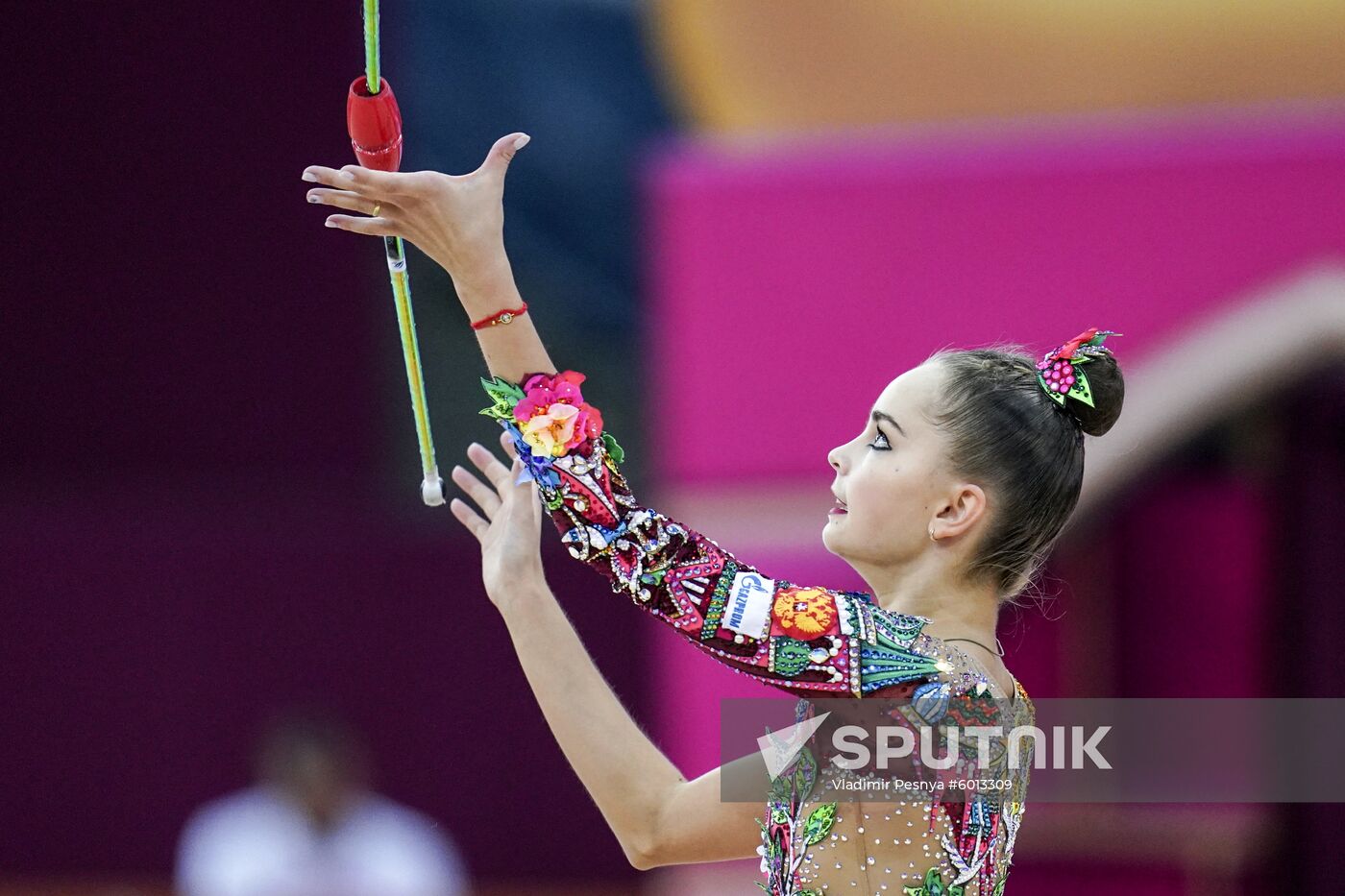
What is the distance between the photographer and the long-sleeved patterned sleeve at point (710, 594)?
6.40 feet

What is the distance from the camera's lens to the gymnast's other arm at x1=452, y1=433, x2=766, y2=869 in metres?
2.20

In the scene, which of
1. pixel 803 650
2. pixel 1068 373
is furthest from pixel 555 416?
pixel 1068 373

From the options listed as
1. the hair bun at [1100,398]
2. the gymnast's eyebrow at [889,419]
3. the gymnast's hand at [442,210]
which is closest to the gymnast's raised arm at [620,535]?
the gymnast's hand at [442,210]

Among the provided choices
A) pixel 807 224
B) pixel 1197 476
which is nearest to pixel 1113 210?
pixel 807 224

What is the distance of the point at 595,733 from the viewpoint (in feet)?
7.20

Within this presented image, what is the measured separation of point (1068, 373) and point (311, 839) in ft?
17.1

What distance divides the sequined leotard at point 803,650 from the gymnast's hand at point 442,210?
149mm

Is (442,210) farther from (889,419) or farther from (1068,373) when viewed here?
(1068,373)

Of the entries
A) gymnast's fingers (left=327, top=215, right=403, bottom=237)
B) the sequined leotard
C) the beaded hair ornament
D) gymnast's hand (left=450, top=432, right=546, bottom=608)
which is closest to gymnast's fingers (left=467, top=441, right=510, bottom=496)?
gymnast's hand (left=450, top=432, right=546, bottom=608)

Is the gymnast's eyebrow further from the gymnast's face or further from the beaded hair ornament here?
the beaded hair ornament

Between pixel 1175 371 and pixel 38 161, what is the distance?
676 cm

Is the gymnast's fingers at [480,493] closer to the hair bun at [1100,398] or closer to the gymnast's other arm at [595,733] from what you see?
the gymnast's other arm at [595,733]

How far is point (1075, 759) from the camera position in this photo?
5293 mm

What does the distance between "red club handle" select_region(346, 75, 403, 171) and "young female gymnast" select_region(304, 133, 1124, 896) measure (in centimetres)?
9
